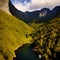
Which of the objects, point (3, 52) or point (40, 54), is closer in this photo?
point (3, 52)

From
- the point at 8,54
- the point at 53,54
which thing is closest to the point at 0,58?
the point at 8,54

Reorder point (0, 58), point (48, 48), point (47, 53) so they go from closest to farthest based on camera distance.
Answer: point (0, 58), point (47, 53), point (48, 48)

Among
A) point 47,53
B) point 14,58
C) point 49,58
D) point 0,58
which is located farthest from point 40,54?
point 0,58

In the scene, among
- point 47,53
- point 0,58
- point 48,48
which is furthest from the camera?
point 48,48

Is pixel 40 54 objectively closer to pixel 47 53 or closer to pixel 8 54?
pixel 47 53

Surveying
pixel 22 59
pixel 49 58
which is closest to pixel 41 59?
pixel 49 58

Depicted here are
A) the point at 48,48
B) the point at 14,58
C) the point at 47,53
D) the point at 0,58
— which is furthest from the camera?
the point at 48,48

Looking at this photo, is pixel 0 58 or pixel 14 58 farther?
pixel 14 58

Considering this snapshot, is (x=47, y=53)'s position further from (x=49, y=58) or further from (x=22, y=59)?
(x=22, y=59)

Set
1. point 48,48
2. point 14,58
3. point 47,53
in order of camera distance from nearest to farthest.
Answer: point 14,58 < point 47,53 < point 48,48
